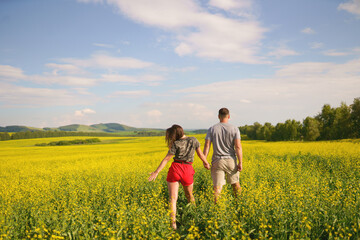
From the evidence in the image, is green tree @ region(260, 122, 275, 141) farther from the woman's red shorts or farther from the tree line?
the woman's red shorts

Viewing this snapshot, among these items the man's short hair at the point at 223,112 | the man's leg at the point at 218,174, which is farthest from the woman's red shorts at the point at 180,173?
the man's short hair at the point at 223,112

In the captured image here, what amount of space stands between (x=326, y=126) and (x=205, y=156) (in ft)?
170

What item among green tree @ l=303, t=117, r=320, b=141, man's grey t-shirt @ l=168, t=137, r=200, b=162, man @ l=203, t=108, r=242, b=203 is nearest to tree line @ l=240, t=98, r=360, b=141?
green tree @ l=303, t=117, r=320, b=141

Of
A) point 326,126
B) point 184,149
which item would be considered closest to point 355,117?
point 326,126

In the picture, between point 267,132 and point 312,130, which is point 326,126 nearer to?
point 312,130

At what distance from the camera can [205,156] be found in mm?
5340

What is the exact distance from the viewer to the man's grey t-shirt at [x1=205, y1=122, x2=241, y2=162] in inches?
211

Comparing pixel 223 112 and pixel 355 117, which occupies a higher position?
pixel 355 117

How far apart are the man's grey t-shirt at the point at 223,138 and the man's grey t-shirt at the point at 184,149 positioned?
0.63m

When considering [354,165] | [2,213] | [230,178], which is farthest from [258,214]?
[354,165]

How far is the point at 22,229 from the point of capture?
175 inches

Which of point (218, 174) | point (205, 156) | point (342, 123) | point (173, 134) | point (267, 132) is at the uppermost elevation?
point (342, 123)

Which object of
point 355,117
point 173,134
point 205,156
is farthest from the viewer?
point 355,117

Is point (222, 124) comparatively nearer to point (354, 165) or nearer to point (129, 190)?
point (129, 190)
